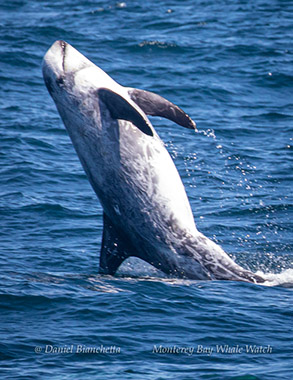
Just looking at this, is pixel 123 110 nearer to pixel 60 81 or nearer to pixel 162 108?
pixel 162 108

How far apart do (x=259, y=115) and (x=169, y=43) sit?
876cm

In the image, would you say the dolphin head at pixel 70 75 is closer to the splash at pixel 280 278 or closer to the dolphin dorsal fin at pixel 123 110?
the dolphin dorsal fin at pixel 123 110

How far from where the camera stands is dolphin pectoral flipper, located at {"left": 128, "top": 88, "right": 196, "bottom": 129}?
1377 centimetres

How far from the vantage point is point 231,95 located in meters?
26.8

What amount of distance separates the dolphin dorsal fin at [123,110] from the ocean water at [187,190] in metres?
2.79

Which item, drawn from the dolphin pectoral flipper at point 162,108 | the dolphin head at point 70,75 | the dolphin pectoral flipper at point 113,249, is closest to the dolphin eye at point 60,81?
the dolphin head at point 70,75

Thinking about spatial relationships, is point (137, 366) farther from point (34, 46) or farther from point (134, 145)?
point (34, 46)

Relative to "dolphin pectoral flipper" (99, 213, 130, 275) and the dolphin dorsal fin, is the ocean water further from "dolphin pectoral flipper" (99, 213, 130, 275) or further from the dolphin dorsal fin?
the dolphin dorsal fin

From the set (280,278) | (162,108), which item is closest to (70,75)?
(162,108)

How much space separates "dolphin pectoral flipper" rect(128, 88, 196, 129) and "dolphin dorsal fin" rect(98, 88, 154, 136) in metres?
0.30

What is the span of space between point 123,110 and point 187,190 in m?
6.66

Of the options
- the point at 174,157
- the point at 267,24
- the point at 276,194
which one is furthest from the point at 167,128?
the point at 267,24

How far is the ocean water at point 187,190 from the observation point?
1073cm

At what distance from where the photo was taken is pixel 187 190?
63.9 ft
